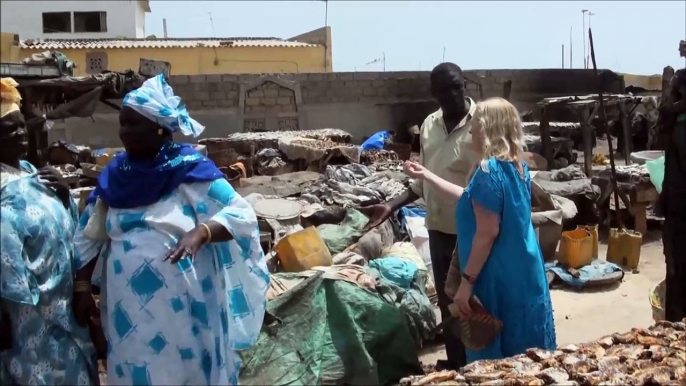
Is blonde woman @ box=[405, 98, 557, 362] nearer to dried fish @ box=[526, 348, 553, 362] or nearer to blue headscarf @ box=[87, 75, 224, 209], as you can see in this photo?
dried fish @ box=[526, 348, 553, 362]

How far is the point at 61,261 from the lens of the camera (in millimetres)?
2484

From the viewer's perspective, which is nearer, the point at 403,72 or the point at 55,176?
the point at 55,176

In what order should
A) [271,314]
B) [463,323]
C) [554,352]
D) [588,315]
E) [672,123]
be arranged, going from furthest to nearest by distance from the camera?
[588,315] → [271,314] → [672,123] → [463,323] → [554,352]

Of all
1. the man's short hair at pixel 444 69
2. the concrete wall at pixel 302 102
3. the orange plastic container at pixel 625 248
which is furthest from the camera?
the concrete wall at pixel 302 102

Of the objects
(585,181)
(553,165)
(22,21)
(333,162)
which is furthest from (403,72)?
(22,21)

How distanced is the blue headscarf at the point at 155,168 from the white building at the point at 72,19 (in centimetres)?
2667

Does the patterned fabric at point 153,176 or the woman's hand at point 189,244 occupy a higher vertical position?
the patterned fabric at point 153,176

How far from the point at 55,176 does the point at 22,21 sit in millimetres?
27755

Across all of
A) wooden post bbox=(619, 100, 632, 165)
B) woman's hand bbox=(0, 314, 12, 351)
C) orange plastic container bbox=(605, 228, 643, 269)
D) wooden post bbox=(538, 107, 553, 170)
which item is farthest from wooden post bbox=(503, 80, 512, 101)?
woman's hand bbox=(0, 314, 12, 351)

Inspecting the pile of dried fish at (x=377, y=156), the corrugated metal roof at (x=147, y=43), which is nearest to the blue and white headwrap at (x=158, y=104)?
the pile of dried fish at (x=377, y=156)

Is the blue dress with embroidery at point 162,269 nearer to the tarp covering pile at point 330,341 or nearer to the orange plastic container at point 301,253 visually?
the tarp covering pile at point 330,341

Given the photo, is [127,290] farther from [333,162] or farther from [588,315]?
[333,162]

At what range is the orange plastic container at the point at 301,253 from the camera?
15.6 feet

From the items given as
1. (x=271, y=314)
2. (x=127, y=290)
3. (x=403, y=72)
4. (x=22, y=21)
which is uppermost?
(x=22, y=21)
